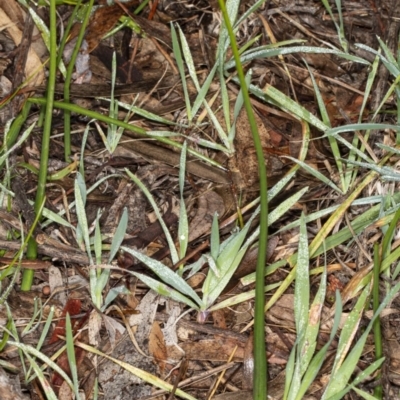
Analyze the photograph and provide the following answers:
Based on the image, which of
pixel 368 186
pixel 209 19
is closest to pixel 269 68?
pixel 209 19

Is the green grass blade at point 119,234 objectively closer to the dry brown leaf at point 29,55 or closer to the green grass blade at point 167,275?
the green grass blade at point 167,275

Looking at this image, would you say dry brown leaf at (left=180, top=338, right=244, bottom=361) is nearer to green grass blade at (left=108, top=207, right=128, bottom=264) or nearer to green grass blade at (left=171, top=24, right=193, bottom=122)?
green grass blade at (left=108, top=207, right=128, bottom=264)

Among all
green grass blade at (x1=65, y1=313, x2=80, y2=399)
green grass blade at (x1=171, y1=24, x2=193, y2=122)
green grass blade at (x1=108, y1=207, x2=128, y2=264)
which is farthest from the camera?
green grass blade at (x1=171, y1=24, x2=193, y2=122)

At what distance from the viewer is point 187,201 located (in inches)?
60.9

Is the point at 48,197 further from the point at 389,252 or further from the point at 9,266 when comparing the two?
the point at 389,252

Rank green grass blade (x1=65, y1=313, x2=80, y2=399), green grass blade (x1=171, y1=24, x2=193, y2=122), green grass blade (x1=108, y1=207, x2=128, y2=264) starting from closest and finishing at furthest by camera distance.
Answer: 1. green grass blade (x1=65, y1=313, x2=80, y2=399)
2. green grass blade (x1=108, y1=207, x2=128, y2=264)
3. green grass blade (x1=171, y1=24, x2=193, y2=122)

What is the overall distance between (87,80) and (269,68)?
46 centimetres

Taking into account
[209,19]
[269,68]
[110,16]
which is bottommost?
[269,68]

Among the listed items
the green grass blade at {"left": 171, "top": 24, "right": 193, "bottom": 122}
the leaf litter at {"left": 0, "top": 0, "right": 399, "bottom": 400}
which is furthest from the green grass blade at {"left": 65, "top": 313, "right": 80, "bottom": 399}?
the green grass blade at {"left": 171, "top": 24, "right": 193, "bottom": 122}

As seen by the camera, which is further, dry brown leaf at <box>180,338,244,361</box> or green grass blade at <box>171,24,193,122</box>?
green grass blade at <box>171,24,193,122</box>

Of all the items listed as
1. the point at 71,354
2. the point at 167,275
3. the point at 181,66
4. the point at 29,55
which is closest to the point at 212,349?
the point at 167,275

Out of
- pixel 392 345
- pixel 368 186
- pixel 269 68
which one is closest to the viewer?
pixel 392 345

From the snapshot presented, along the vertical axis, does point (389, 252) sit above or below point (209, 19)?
below

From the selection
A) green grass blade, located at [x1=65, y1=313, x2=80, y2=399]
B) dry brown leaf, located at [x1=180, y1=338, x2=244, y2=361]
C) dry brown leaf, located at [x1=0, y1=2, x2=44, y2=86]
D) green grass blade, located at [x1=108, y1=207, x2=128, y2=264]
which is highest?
dry brown leaf, located at [x1=0, y1=2, x2=44, y2=86]
